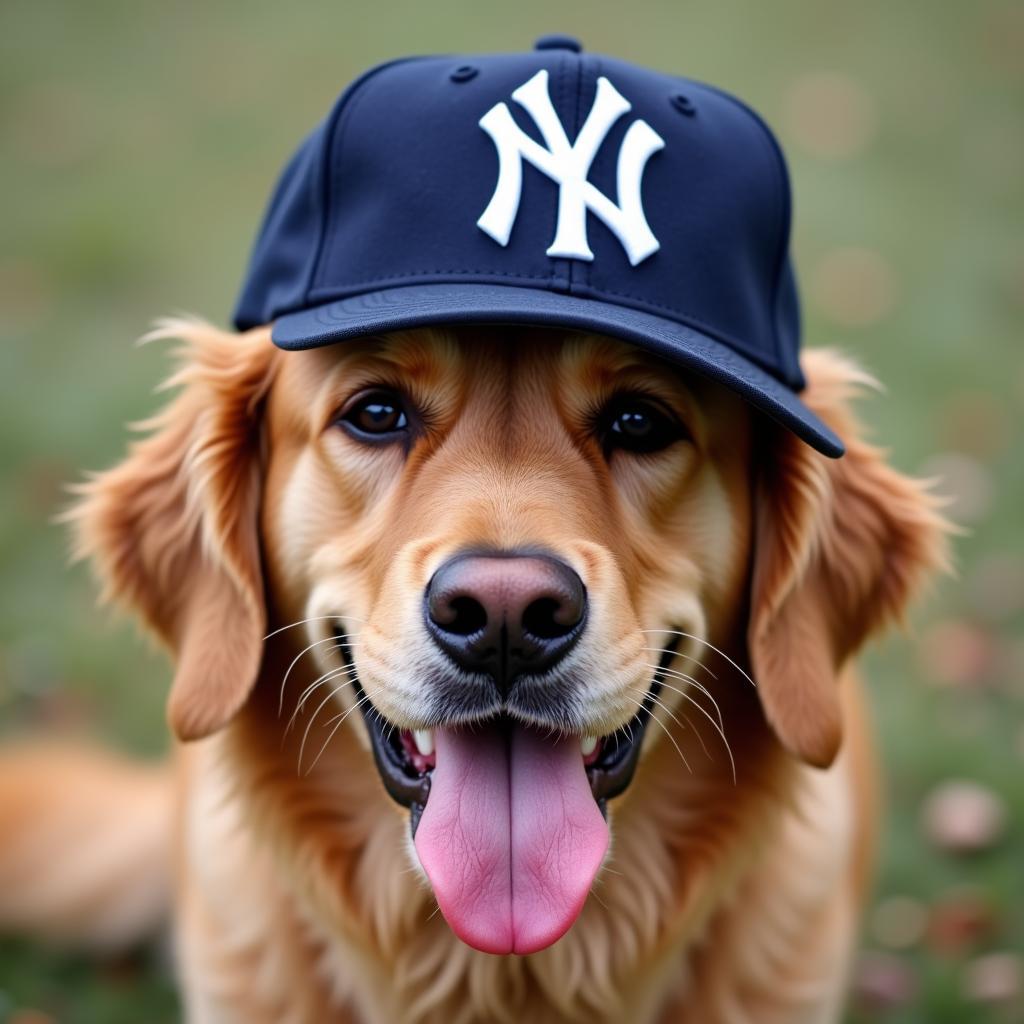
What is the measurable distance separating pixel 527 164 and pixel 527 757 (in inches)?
46.2

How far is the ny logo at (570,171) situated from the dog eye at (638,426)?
1.28 ft

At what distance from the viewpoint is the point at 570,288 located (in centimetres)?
231

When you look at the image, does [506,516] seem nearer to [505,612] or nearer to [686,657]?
[505,612]

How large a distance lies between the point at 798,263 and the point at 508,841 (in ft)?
18.8

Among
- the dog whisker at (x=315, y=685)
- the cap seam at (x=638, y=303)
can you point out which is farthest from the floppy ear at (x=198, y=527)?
the cap seam at (x=638, y=303)

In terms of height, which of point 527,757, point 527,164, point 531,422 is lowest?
point 527,757

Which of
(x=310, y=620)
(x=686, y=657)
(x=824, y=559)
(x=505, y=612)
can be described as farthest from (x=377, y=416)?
(x=824, y=559)

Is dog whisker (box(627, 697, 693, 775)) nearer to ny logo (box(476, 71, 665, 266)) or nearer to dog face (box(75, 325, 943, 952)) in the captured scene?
dog face (box(75, 325, 943, 952))

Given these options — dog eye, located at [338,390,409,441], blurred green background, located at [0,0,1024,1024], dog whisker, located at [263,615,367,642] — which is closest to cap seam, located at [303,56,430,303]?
dog eye, located at [338,390,409,441]

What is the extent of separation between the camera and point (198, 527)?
2932 mm

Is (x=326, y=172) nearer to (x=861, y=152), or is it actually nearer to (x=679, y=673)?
(x=679, y=673)

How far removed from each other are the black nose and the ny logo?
0.61 metres

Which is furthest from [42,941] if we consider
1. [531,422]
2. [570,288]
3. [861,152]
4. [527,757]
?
[861,152]

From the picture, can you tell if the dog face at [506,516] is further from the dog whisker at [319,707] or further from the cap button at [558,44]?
the cap button at [558,44]
